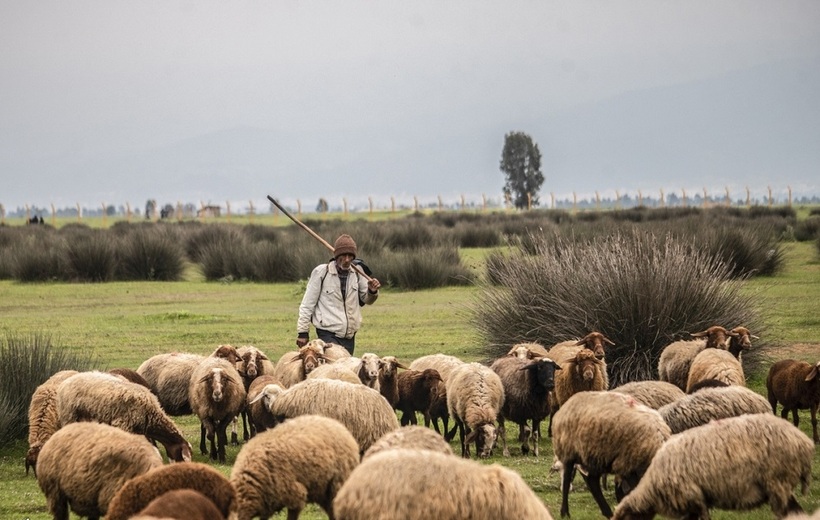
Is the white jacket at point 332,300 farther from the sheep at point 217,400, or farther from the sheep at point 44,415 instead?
the sheep at point 44,415

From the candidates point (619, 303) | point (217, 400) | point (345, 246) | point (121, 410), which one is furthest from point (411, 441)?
point (619, 303)

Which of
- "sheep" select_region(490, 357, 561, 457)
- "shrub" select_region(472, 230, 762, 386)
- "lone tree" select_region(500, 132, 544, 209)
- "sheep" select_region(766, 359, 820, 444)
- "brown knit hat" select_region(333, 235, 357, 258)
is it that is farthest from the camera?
"lone tree" select_region(500, 132, 544, 209)

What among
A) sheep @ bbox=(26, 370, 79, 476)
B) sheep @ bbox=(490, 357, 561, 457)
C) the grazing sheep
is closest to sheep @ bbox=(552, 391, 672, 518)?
sheep @ bbox=(490, 357, 561, 457)

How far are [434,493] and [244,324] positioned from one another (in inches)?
706

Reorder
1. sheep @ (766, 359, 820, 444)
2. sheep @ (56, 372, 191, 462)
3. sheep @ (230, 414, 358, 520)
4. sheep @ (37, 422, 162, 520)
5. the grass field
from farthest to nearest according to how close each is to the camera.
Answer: sheep @ (766, 359, 820, 444), the grass field, sheep @ (56, 372, 191, 462), sheep @ (37, 422, 162, 520), sheep @ (230, 414, 358, 520)

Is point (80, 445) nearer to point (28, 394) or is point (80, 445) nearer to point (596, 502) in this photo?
point (596, 502)

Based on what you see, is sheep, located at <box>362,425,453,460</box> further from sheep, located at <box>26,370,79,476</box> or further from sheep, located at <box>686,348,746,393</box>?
sheep, located at <box>686,348,746,393</box>

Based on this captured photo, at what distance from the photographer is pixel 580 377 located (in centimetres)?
1226

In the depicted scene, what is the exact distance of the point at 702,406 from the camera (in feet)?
31.8

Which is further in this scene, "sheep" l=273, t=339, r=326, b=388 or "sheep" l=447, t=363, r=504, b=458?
"sheep" l=273, t=339, r=326, b=388

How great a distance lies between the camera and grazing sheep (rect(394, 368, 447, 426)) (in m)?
12.8

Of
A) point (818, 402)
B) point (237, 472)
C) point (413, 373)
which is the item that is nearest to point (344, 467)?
point (237, 472)

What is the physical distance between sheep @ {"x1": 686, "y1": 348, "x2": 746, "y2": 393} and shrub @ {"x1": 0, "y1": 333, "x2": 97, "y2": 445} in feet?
25.9

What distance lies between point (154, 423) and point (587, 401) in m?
4.18
